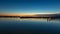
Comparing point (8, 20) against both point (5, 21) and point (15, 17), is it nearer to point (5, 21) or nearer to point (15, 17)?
point (5, 21)

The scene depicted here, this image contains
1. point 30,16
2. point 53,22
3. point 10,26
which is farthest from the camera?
point 10,26

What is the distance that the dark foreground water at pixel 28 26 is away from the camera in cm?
169

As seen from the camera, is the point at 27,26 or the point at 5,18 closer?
the point at 5,18

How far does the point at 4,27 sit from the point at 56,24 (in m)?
1.14

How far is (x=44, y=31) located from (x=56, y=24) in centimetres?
32

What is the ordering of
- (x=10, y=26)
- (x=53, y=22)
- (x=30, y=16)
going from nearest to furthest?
1. (x=30, y=16)
2. (x=53, y=22)
3. (x=10, y=26)

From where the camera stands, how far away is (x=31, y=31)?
6.18 feet

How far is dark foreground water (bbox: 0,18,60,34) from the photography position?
5.56 feet

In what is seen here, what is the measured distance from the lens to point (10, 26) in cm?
184

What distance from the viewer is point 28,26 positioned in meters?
1.80

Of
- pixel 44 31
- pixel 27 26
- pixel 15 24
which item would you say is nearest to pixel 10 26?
Answer: pixel 15 24

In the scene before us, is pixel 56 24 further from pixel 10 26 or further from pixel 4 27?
pixel 4 27

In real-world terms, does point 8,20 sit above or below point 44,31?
above

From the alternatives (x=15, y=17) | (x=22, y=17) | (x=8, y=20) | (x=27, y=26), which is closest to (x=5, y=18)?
(x=8, y=20)
